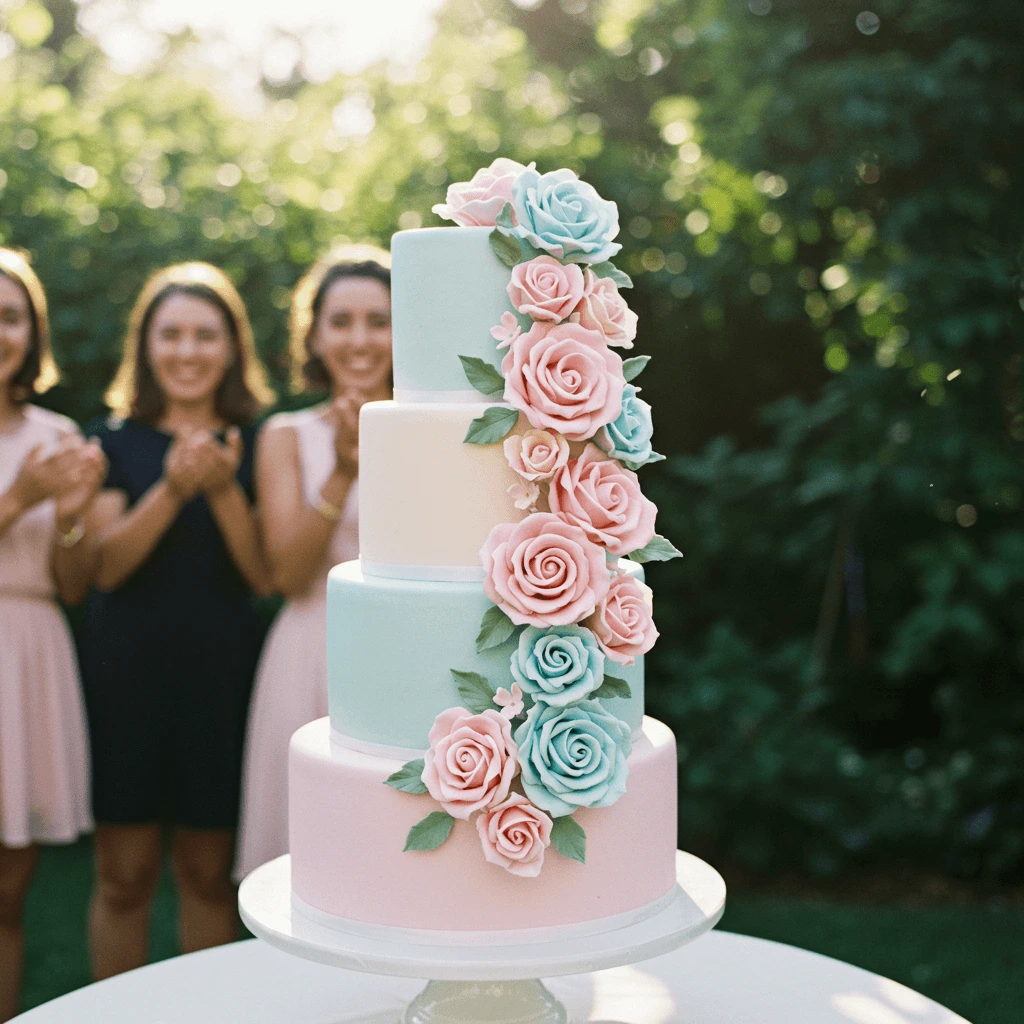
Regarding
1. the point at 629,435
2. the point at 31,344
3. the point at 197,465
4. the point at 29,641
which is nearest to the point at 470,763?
the point at 629,435

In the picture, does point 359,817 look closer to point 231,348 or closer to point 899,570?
point 231,348

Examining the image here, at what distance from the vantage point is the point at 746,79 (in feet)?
18.1

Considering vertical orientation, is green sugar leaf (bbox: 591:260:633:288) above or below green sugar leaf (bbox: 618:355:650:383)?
above

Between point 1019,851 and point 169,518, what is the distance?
383 cm

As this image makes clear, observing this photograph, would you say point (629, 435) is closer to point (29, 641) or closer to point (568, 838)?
point (568, 838)

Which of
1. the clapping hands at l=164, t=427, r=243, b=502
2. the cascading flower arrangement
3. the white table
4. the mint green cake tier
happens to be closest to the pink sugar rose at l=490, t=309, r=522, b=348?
the cascading flower arrangement

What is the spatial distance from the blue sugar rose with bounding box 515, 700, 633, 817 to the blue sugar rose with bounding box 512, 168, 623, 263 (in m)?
0.76

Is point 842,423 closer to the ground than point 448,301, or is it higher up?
closer to the ground

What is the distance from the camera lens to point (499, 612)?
6.79 feet

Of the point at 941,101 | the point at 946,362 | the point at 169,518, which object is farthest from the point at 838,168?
the point at 169,518

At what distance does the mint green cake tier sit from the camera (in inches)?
82.7

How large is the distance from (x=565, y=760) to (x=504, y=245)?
2.78 feet

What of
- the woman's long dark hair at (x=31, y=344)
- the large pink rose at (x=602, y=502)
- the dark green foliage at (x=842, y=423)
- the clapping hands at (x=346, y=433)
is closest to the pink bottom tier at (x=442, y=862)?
the large pink rose at (x=602, y=502)

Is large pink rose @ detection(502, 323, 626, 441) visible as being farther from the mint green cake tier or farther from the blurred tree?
the blurred tree
